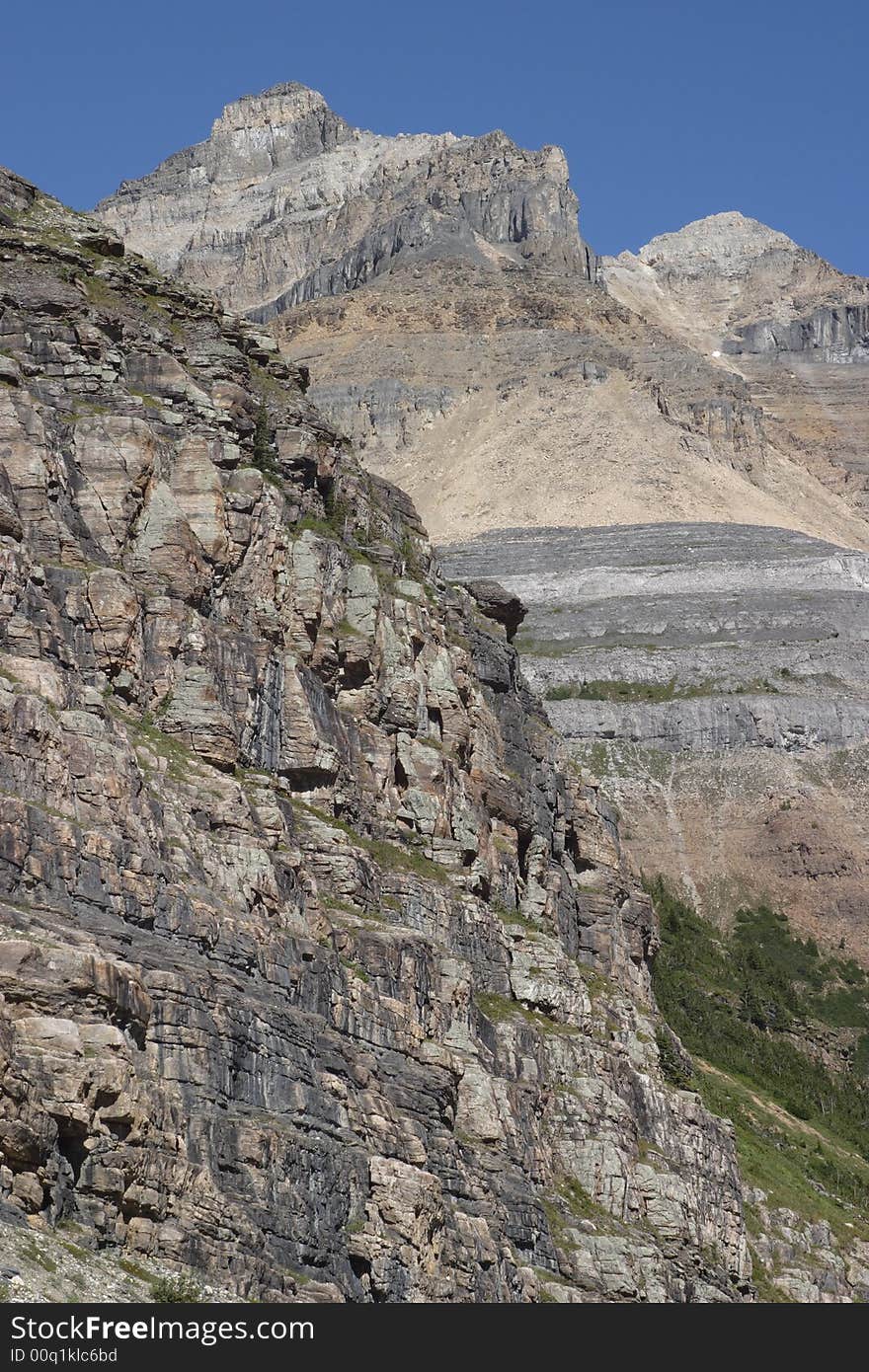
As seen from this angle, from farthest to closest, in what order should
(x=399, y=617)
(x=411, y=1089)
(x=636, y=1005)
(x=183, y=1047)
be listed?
1. (x=636, y=1005)
2. (x=399, y=617)
3. (x=411, y=1089)
4. (x=183, y=1047)

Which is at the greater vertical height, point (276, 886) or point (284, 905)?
point (276, 886)

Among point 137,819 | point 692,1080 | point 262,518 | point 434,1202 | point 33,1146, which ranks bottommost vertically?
point 692,1080

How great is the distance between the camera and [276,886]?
6331cm

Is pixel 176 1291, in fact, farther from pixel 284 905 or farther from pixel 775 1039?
pixel 775 1039

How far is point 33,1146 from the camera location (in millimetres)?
48844

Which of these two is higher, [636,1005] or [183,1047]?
[183,1047]

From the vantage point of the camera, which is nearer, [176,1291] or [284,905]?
[176,1291]

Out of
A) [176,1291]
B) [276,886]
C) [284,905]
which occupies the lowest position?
[176,1291]

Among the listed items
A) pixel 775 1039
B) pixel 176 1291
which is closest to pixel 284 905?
pixel 176 1291

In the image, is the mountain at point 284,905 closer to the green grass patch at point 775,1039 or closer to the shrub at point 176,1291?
the shrub at point 176,1291

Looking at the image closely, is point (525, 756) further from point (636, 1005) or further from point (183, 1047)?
point (183, 1047)

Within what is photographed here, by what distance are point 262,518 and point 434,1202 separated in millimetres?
24963

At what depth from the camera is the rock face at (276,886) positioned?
53.3 metres
